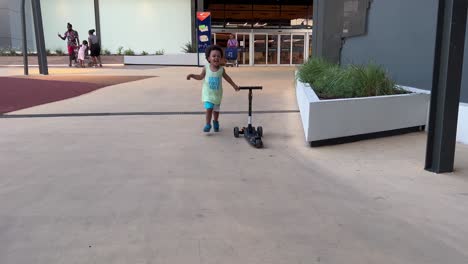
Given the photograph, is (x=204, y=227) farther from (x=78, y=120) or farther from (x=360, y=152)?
(x=78, y=120)

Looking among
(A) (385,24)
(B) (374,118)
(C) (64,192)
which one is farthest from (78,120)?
(A) (385,24)

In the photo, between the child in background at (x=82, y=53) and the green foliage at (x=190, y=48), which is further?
the green foliage at (x=190, y=48)

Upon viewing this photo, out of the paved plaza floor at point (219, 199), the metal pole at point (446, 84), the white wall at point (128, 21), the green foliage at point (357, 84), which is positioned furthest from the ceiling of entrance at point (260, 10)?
the metal pole at point (446, 84)

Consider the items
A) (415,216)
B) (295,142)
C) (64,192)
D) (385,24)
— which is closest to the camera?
(415,216)

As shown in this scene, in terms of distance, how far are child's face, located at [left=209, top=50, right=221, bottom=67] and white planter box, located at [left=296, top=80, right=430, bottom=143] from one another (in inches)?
55.9

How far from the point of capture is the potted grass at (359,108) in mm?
5750

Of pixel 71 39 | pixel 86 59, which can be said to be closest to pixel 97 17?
pixel 86 59

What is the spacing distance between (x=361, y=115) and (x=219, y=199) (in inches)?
123

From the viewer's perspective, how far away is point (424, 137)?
21.1ft

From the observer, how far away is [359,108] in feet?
19.8

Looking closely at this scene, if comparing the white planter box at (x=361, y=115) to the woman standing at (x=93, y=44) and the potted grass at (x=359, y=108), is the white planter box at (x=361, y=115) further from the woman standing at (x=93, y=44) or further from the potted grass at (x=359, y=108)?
the woman standing at (x=93, y=44)

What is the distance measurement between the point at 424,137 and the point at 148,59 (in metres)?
21.4

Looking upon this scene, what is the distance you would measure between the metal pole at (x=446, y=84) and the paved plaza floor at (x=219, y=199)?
23 cm

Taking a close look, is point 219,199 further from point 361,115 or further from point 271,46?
point 271,46
